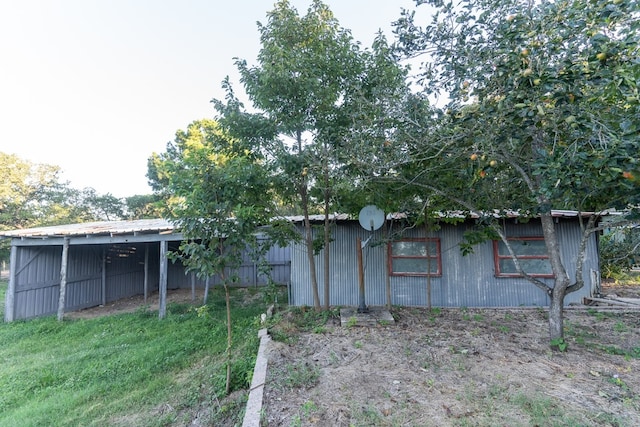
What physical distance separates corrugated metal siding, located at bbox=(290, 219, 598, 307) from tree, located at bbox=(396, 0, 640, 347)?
8.76ft

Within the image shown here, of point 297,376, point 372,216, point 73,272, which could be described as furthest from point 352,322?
point 73,272

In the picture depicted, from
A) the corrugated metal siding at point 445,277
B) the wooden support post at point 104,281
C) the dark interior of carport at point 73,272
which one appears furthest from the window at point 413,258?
the wooden support post at point 104,281

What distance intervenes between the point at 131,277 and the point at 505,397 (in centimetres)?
1161

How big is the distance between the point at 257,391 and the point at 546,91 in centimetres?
356

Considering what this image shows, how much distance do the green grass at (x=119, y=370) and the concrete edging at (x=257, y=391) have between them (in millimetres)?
171

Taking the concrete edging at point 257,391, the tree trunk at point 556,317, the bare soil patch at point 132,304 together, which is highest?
the tree trunk at point 556,317

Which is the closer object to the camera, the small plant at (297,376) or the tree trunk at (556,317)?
the small plant at (297,376)

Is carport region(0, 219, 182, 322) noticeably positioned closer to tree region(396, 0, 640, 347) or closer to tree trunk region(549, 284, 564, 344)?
tree region(396, 0, 640, 347)

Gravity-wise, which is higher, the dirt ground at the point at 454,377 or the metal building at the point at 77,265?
the metal building at the point at 77,265

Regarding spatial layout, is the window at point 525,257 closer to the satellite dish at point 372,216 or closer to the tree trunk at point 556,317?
the tree trunk at point 556,317

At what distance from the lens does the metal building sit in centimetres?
680

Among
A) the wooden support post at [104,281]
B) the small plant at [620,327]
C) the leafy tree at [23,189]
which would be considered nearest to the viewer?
the small plant at [620,327]

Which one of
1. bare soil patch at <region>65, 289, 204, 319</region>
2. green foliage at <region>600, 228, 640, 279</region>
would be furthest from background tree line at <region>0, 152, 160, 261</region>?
green foliage at <region>600, 228, 640, 279</region>

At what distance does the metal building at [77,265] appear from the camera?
6801 mm
